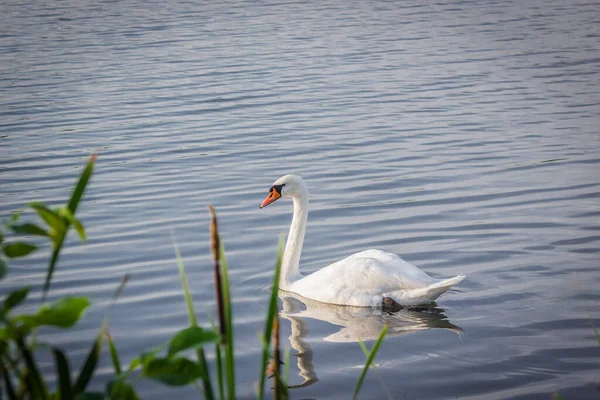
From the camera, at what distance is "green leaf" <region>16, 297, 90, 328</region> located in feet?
4.95

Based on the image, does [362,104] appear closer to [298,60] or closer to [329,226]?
[298,60]

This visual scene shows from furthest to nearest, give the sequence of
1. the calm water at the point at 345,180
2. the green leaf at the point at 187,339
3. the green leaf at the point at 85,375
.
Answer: the calm water at the point at 345,180 < the green leaf at the point at 85,375 < the green leaf at the point at 187,339

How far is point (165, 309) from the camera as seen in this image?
21.2 feet

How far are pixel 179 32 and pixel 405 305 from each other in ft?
71.4

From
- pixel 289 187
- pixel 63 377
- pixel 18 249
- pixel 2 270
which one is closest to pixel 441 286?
pixel 289 187

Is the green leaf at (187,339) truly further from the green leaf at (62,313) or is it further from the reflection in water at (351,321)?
the reflection in water at (351,321)

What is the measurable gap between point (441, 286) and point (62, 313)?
4.72 m

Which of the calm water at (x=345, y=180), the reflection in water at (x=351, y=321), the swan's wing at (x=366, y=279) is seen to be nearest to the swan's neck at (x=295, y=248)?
the calm water at (x=345, y=180)

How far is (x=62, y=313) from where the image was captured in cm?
152

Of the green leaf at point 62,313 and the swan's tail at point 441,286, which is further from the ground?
the green leaf at point 62,313

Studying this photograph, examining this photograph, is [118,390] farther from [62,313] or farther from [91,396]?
[62,313]

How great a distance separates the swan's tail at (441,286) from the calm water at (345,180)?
6.7 inches

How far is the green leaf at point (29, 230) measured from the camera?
5.18 ft

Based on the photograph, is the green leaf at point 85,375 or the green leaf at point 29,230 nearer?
the green leaf at point 29,230
